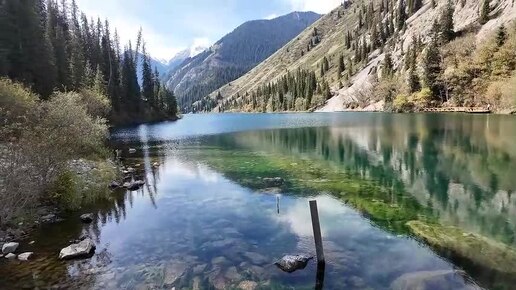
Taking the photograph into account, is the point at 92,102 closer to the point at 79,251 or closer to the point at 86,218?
the point at 86,218

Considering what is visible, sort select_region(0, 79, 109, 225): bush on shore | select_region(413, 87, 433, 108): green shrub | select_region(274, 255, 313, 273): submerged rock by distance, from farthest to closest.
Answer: select_region(413, 87, 433, 108): green shrub → select_region(0, 79, 109, 225): bush on shore → select_region(274, 255, 313, 273): submerged rock

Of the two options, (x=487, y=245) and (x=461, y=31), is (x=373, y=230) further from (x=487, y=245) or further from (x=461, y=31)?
(x=461, y=31)

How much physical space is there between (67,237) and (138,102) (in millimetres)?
118167

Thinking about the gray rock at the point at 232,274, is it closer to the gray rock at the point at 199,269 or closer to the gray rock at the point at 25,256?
the gray rock at the point at 199,269

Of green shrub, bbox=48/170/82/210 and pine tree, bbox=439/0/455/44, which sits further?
pine tree, bbox=439/0/455/44

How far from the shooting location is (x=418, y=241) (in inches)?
734

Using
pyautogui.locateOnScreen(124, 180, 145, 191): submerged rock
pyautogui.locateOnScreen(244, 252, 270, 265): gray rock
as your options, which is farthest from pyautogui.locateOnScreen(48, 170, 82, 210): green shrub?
pyautogui.locateOnScreen(244, 252, 270, 265): gray rock

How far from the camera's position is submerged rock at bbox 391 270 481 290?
13.9m

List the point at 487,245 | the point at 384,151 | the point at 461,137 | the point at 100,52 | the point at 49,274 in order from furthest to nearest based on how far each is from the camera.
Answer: the point at 100,52, the point at 461,137, the point at 384,151, the point at 487,245, the point at 49,274

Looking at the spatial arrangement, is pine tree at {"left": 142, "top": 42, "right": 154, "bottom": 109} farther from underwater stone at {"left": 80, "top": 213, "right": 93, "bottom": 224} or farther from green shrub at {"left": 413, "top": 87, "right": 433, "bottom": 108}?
underwater stone at {"left": 80, "top": 213, "right": 93, "bottom": 224}

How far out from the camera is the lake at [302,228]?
49.4ft

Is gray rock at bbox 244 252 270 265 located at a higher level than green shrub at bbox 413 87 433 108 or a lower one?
lower

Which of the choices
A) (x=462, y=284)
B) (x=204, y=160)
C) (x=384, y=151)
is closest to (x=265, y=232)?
(x=462, y=284)

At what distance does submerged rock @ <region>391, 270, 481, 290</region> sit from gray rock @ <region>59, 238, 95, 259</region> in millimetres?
14107
